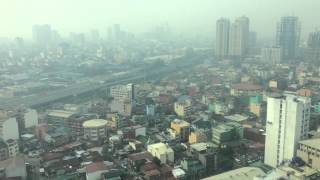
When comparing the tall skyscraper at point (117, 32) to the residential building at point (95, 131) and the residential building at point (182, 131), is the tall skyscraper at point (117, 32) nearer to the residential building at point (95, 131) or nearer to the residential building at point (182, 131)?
the residential building at point (95, 131)

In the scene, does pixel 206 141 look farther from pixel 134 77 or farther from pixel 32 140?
pixel 134 77

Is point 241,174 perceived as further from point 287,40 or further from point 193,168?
point 287,40

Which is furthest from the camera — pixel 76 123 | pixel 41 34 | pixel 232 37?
pixel 41 34

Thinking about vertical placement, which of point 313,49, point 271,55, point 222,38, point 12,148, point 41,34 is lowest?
point 12,148

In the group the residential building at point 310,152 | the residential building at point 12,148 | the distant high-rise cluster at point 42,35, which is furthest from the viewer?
the distant high-rise cluster at point 42,35

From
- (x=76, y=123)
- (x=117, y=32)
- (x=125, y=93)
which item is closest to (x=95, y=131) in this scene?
(x=76, y=123)

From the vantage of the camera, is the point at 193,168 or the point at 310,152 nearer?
the point at 310,152

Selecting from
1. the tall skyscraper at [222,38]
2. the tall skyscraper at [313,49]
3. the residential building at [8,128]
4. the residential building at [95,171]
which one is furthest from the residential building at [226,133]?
the tall skyscraper at [222,38]
